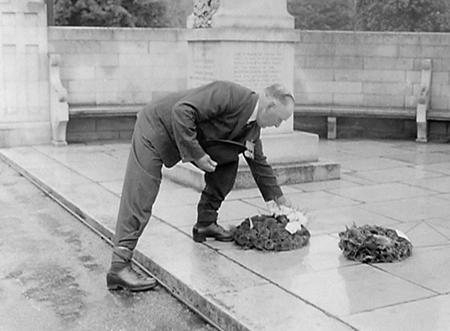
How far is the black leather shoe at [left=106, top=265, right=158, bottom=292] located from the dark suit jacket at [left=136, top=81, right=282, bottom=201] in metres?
0.82

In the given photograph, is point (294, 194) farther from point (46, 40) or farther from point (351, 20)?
point (351, 20)

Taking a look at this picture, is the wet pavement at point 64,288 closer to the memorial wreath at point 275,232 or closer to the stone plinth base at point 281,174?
the memorial wreath at point 275,232

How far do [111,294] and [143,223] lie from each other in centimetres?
54

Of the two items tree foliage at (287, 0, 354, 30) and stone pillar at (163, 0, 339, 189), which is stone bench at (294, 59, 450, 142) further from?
tree foliage at (287, 0, 354, 30)

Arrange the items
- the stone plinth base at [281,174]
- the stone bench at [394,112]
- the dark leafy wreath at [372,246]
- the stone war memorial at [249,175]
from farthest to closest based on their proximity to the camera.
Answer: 1. the stone bench at [394,112]
2. the stone plinth base at [281,174]
3. the dark leafy wreath at [372,246]
4. the stone war memorial at [249,175]

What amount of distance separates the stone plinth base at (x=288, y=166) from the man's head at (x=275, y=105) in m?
3.05

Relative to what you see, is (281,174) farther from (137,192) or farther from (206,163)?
(137,192)

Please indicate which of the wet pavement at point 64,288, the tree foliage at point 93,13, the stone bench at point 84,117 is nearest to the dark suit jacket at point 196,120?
the wet pavement at point 64,288

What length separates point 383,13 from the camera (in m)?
44.3

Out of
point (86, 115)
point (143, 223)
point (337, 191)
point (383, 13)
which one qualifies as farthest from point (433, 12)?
point (143, 223)

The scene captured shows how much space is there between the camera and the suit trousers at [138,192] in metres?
5.30

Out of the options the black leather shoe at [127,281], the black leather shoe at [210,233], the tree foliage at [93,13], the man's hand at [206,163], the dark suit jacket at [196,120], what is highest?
the tree foliage at [93,13]

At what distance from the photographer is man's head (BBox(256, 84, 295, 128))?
209 inches

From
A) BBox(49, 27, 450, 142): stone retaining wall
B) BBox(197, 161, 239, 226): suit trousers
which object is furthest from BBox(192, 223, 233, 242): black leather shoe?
BBox(49, 27, 450, 142): stone retaining wall
